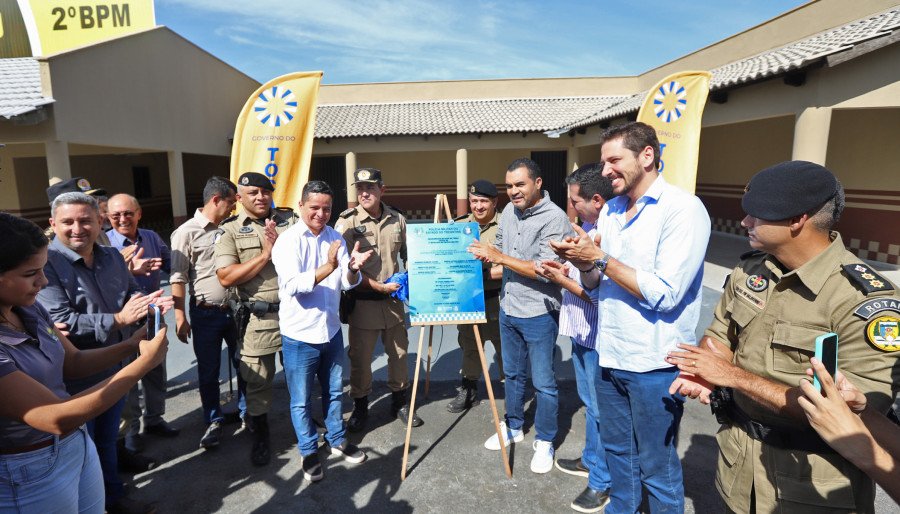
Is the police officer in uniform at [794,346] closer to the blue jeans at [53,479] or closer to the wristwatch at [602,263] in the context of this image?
the wristwatch at [602,263]

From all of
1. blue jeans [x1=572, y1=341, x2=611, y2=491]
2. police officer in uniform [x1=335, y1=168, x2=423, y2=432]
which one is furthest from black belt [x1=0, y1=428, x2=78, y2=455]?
blue jeans [x1=572, y1=341, x2=611, y2=491]

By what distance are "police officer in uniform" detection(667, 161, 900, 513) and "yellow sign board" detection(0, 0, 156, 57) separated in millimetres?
18503

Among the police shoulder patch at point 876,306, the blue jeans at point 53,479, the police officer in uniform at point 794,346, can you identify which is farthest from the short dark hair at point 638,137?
the blue jeans at point 53,479

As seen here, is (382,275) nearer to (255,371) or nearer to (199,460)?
(255,371)

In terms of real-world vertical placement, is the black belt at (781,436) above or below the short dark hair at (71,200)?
below

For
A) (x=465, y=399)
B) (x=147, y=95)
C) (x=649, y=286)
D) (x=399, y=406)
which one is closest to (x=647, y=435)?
(x=649, y=286)

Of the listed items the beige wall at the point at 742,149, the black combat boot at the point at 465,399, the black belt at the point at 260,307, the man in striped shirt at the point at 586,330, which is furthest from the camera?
the beige wall at the point at 742,149

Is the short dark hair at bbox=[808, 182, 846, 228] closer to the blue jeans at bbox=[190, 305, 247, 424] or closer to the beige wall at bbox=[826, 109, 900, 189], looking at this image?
the blue jeans at bbox=[190, 305, 247, 424]

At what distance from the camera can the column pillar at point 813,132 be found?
662 centimetres

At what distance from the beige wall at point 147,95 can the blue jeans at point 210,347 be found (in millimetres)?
7260

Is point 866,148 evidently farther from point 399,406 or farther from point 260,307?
point 260,307

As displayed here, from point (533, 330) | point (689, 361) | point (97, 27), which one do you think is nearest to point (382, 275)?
point (533, 330)

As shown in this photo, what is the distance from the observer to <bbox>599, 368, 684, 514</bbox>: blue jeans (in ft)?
7.10

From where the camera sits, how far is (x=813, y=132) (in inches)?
265
